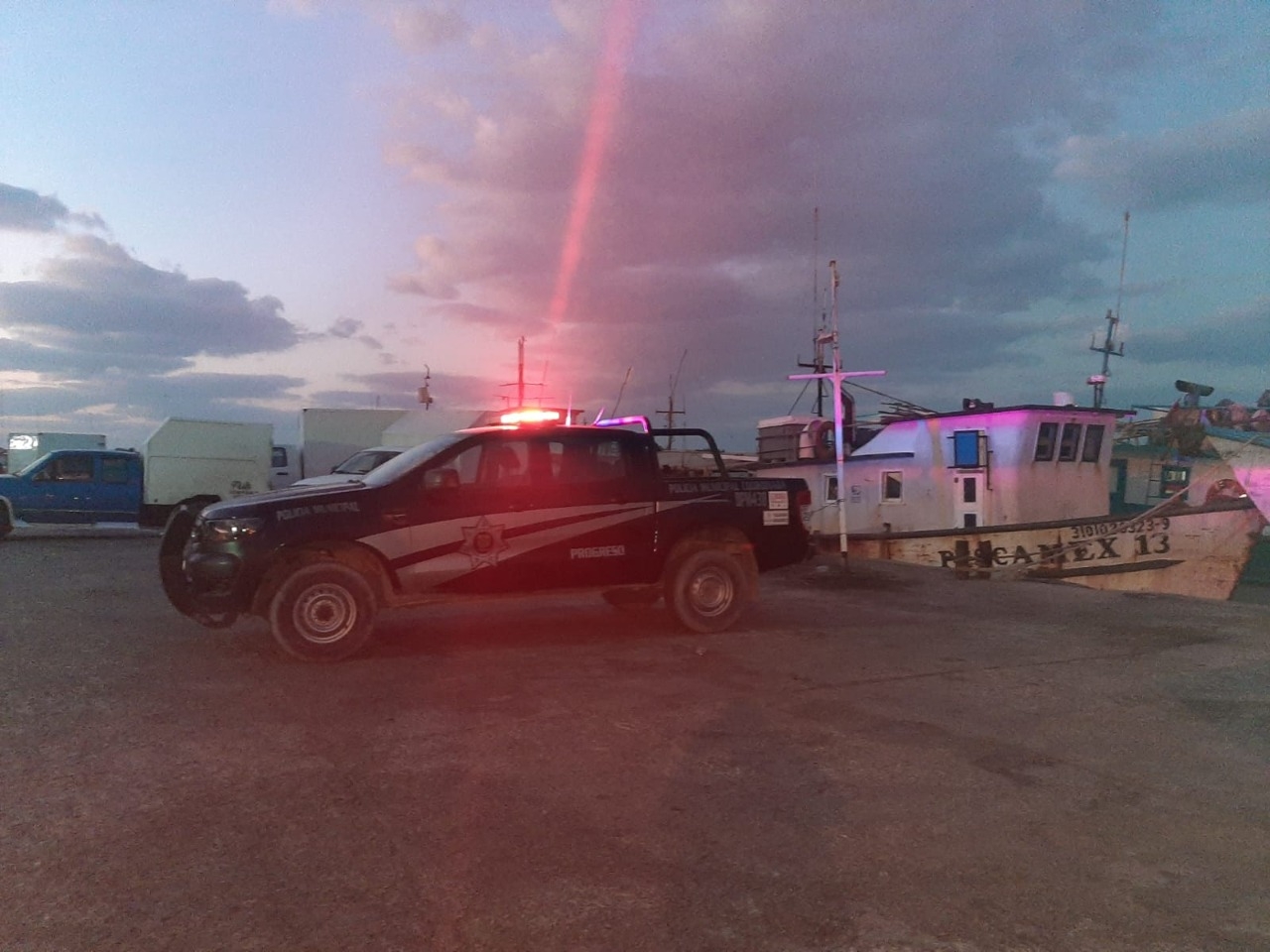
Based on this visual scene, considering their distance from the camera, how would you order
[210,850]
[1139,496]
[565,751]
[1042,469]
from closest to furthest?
1. [210,850]
2. [565,751]
3. [1042,469]
4. [1139,496]

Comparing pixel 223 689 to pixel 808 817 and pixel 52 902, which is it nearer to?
pixel 52 902

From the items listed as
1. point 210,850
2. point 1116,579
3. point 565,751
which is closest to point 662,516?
point 565,751

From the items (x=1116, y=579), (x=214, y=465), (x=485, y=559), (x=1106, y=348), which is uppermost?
(x=1106, y=348)

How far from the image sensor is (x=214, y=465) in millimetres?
23172

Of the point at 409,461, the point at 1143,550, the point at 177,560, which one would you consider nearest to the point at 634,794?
the point at 409,461

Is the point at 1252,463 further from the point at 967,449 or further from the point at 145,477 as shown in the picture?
the point at 145,477

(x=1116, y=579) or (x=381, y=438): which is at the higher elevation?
(x=381, y=438)

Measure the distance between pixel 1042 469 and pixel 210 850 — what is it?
1781cm

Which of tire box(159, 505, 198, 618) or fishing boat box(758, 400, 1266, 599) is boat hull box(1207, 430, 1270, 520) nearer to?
fishing boat box(758, 400, 1266, 599)

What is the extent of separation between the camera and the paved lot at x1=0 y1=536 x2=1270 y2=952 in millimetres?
3275

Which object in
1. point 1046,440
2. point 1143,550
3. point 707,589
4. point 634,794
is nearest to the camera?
point 634,794

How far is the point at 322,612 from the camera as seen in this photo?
7.36 m

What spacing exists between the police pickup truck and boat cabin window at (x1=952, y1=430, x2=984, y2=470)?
10.6m

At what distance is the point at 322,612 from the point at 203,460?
17.8m
